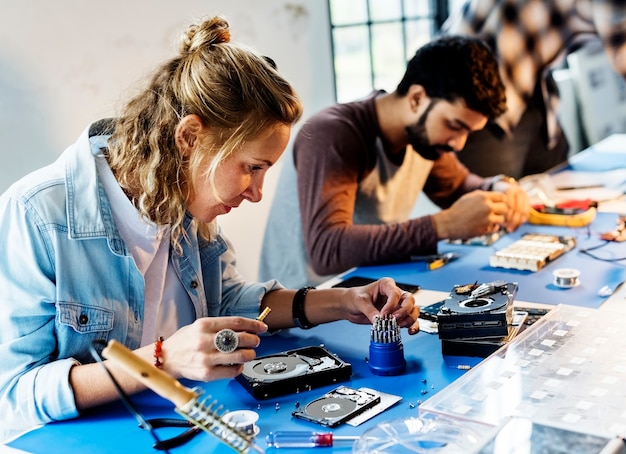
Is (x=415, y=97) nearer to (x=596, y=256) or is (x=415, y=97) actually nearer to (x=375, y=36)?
(x=596, y=256)

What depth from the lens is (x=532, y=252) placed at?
213 cm

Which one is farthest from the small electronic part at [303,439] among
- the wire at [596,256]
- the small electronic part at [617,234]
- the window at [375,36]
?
the window at [375,36]

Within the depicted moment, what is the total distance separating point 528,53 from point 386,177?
4.26 feet

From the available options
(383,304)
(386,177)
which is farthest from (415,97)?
(383,304)

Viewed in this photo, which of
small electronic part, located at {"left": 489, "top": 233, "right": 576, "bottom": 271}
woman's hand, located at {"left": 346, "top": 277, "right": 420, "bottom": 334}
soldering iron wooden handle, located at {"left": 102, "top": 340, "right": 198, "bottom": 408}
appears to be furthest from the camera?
small electronic part, located at {"left": 489, "top": 233, "right": 576, "bottom": 271}

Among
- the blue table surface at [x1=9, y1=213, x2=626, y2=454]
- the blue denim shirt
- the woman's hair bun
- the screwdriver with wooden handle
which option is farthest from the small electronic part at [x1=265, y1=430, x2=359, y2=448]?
the woman's hair bun

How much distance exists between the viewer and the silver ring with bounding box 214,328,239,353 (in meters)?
1.32

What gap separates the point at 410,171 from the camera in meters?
2.69

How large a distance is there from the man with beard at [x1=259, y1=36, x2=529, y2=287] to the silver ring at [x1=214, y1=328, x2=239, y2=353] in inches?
36.2

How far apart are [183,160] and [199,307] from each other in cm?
37

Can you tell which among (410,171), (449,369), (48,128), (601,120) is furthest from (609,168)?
(48,128)

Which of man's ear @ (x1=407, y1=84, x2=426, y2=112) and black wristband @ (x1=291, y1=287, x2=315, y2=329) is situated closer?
black wristband @ (x1=291, y1=287, x2=315, y2=329)

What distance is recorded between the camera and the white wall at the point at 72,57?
2.15 metres

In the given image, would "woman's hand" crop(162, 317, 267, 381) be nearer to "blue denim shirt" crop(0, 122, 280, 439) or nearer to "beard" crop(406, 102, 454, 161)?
"blue denim shirt" crop(0, 122, 280, 439)
